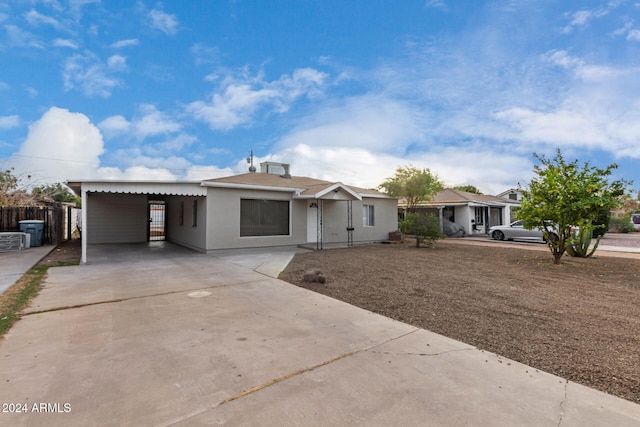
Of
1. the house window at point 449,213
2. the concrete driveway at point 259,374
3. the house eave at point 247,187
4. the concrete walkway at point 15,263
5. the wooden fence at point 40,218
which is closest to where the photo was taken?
the concrete driveway at point 259,374

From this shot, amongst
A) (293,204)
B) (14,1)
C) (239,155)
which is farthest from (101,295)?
(239,155)

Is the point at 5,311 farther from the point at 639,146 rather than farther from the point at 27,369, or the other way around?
the point at 639,146

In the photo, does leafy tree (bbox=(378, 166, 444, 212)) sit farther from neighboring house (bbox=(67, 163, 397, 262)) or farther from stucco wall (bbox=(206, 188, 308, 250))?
stucco wall (bbox=(206, 188, 308, 250))

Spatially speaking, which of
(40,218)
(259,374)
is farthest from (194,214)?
(259,374)

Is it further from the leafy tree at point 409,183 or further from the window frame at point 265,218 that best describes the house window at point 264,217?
the leafy tree at point 409,183

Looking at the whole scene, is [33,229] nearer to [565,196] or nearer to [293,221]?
[293,221]

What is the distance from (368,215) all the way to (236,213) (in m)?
7.48

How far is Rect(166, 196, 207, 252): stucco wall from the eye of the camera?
11.5 m

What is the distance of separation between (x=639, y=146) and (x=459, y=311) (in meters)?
12.4

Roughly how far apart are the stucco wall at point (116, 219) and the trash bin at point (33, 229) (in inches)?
78.0

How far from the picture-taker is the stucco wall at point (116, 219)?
14.6 metres

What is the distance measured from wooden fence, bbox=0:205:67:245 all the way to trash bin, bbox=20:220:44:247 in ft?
2.82

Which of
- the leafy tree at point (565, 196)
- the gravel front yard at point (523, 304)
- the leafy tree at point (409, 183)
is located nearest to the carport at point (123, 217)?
the gravel front yard at point (523, 304)

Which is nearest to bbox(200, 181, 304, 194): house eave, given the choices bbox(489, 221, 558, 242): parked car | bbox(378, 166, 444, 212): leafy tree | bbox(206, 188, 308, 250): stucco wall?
bbox(206, 188, 308, 250): stucco wall
